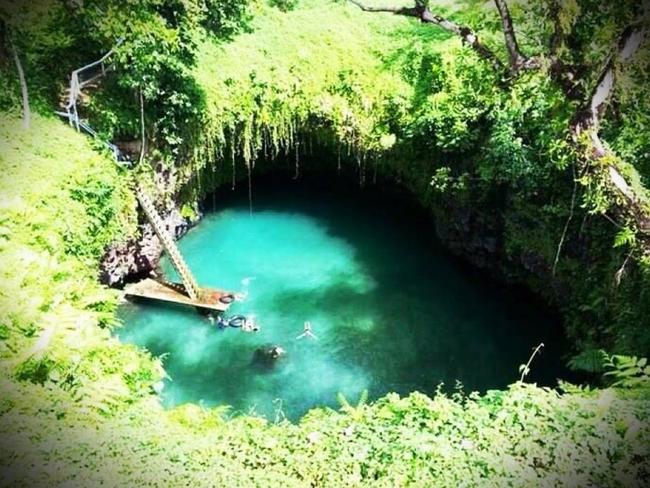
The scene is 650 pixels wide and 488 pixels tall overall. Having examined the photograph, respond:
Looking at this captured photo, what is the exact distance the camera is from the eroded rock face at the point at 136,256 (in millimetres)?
14461

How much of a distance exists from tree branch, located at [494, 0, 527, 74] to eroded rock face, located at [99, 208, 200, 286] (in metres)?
9.42

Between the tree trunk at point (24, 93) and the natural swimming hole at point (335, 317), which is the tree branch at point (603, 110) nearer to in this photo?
the natural swimming hole at point (335, 317)

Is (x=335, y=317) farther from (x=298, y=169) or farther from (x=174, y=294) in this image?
(x=298, y=169)

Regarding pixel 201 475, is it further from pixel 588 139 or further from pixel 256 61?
pixel 256 61

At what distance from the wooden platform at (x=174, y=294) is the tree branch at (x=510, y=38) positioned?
8.24 m

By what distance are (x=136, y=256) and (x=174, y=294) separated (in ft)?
5.24

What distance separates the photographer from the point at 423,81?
53.6ft

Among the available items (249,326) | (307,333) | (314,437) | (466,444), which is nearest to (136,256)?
(249,326)

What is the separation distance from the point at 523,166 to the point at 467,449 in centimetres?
787

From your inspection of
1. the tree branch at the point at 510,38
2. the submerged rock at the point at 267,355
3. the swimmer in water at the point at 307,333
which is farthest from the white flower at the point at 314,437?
the tree branch at the point at 510,38

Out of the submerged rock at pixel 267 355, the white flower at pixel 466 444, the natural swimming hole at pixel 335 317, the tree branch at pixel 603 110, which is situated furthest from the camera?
the submerged rock at pixel 267 355

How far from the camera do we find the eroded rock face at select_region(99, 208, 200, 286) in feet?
47.4

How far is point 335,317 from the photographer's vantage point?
14.4 m

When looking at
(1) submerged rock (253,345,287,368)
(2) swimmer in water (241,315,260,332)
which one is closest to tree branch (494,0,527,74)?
(1) submerged rock (253,345,287,368)
